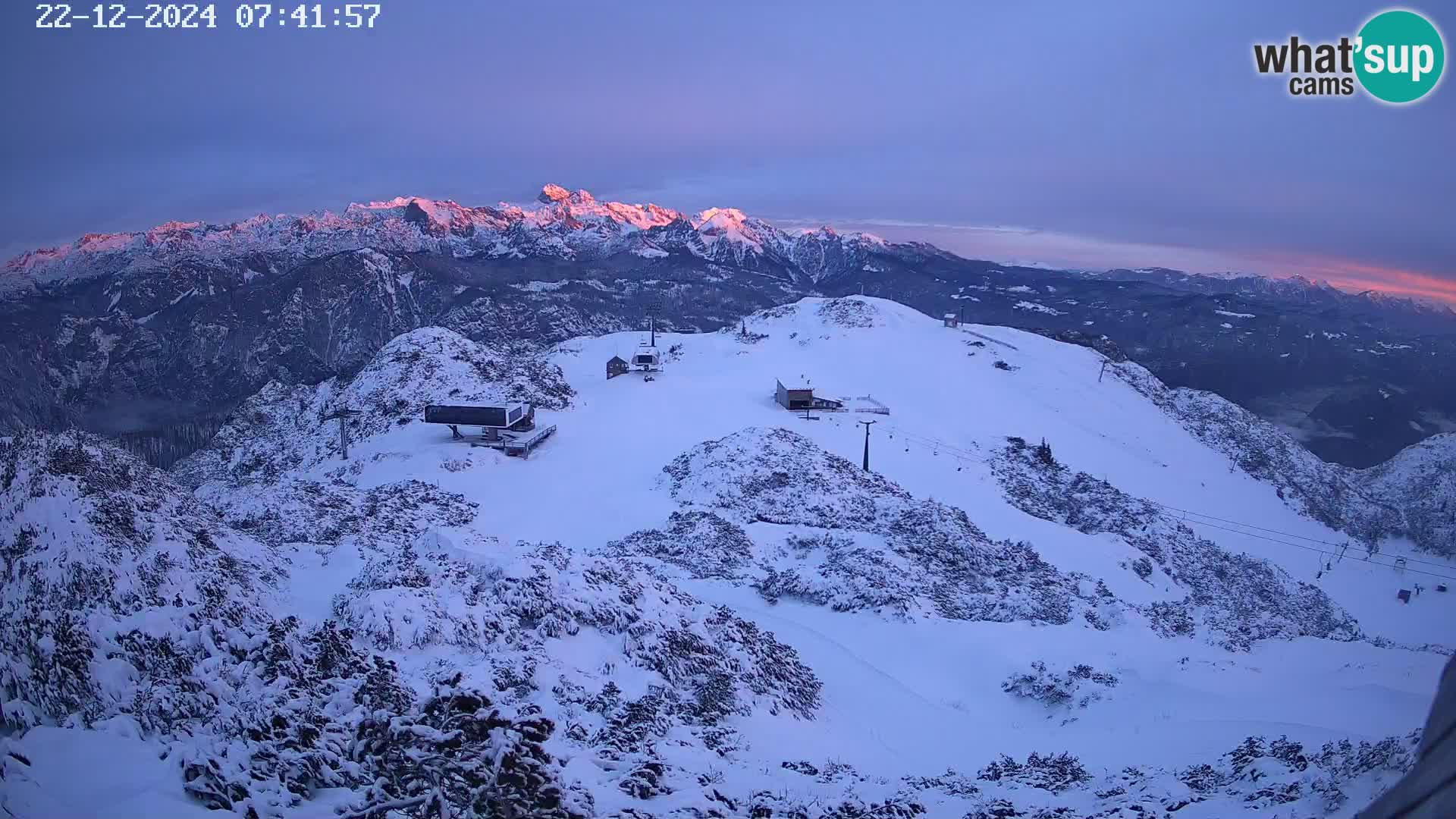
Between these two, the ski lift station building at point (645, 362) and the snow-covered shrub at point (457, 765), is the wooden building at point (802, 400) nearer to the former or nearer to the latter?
the ski lift station building at point (645, 362)

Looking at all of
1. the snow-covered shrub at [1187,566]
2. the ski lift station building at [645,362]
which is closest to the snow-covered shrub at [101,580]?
the snow-covered shrub at [1187,566]

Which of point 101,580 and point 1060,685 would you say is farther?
point 1060,685

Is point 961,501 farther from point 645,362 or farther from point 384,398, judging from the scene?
point 384,398

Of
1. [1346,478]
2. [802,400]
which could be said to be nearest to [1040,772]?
[802,400]

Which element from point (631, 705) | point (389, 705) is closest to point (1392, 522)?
point (631, 705)

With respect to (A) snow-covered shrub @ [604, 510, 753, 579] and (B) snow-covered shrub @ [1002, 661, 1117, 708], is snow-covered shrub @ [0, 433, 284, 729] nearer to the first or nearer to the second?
(A) snow-covered shrub @ [604, 510, 753, 579]

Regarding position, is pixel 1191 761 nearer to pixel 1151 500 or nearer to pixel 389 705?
pixel 389 705
